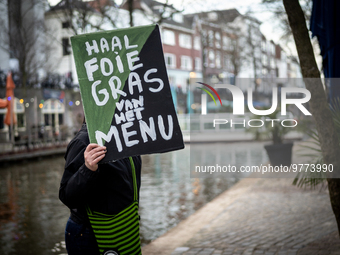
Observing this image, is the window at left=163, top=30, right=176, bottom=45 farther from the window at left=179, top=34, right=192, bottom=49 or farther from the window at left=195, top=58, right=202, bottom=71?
the window at left=195, top=58, right=202, bottom=71

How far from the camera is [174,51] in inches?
2239

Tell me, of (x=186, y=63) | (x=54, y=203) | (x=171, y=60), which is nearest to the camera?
(x=54, y=203)

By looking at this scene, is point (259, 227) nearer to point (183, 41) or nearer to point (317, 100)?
point (317, 100)

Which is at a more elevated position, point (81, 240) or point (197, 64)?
point (197, 64)

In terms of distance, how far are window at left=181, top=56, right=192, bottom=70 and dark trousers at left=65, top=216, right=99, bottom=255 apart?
2234 inches

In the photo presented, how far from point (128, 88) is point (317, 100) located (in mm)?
2561

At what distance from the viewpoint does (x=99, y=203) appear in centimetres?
252

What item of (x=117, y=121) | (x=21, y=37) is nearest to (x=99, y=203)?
(x=117, y=121)

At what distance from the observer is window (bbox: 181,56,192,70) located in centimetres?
5856

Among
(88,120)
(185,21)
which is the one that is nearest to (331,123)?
(88,120)

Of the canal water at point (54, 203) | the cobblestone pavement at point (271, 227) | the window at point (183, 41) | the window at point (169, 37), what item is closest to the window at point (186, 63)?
the window at point (183, 41)

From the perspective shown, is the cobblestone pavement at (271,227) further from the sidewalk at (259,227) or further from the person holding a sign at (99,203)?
the person holding a sign at (99,203)

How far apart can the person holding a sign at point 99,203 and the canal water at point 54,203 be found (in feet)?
12.0

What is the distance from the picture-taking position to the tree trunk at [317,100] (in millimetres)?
4359
